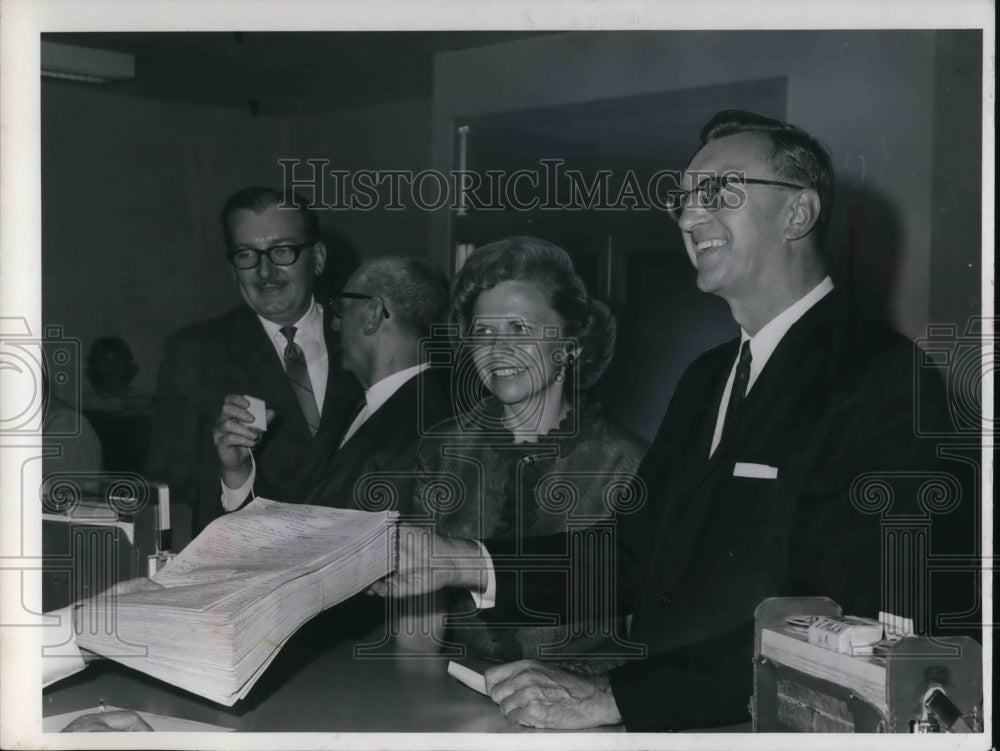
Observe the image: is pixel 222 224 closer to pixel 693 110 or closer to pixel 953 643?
pixel 693 110

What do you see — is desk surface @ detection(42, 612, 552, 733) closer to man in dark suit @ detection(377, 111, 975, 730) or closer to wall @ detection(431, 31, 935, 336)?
man in dark suit @ detection(377, 111, 975, 730)

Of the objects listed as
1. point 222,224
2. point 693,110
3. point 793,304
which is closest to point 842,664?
point 793,304

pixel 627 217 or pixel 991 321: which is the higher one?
pixel 627 217

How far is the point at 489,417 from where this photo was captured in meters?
2.46

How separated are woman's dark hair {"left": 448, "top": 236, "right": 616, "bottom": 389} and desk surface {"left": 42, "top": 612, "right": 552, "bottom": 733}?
713 millimetres

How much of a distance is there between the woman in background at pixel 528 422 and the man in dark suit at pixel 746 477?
0.18 feet

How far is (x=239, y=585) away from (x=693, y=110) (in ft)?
4.46

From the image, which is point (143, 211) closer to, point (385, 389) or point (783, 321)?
point (385, 389)

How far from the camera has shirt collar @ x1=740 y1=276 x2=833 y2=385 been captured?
7.80ft

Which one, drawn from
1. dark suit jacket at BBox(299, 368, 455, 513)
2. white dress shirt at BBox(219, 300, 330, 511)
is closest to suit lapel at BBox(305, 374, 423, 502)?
dark suit jacket at BBox(299, 368, 455, 513)

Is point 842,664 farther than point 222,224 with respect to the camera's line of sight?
No

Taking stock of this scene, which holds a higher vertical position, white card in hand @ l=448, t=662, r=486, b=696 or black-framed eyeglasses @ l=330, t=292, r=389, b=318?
black-framed eyeglasses @ l=330, t=292, r=389, b=318

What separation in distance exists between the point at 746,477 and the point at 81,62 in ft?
5.48

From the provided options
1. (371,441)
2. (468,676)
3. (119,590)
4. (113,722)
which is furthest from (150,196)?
(468,676)
